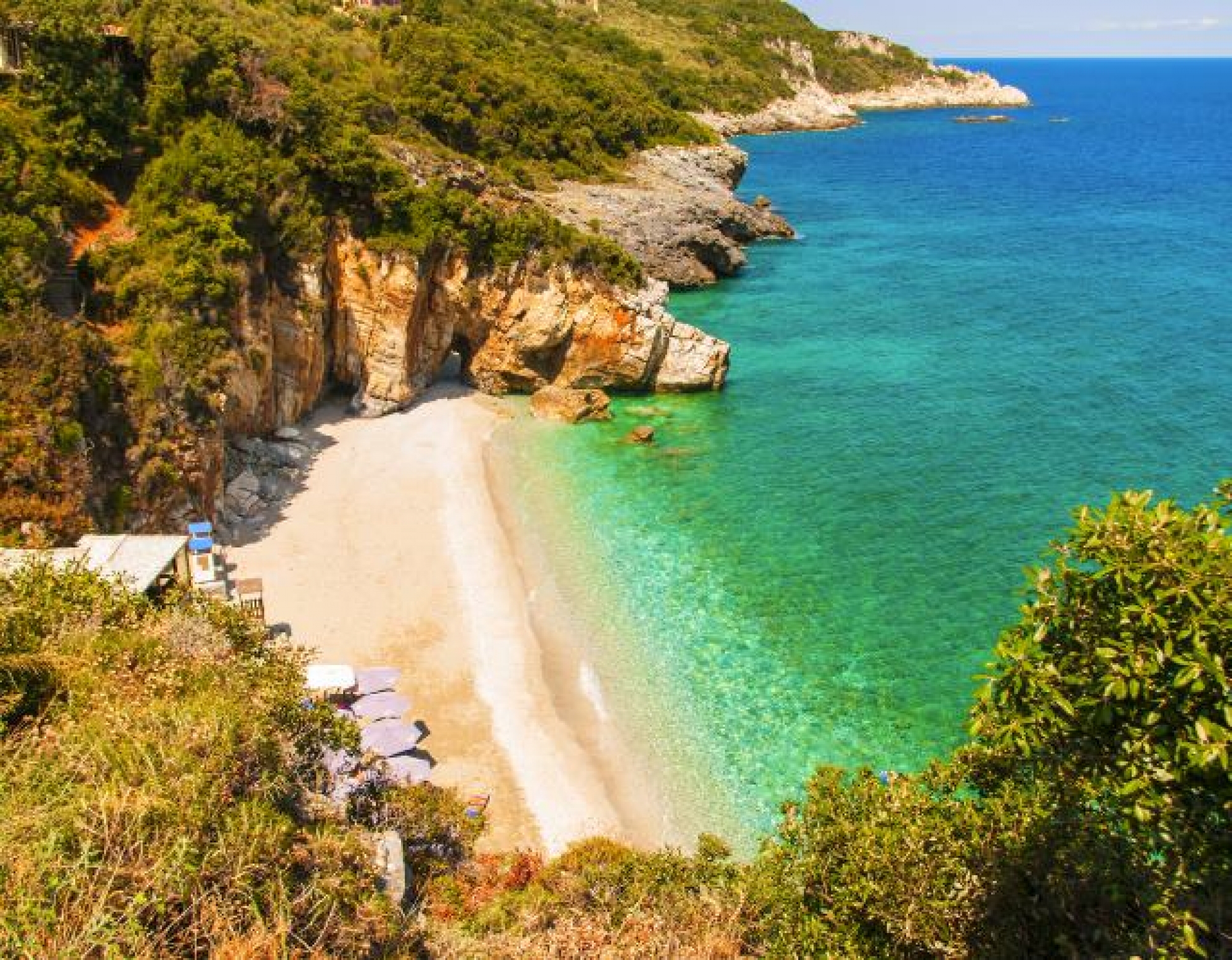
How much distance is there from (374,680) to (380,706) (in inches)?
32.5

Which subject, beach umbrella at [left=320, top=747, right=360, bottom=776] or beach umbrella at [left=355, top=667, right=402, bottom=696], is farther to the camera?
beach umbrella at [left=355, top=667, right=402, bottom=696]

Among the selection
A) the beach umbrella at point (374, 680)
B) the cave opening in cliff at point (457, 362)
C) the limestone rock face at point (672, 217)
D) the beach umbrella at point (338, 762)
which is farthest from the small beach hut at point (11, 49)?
the beach umbrella at point (338, 762)

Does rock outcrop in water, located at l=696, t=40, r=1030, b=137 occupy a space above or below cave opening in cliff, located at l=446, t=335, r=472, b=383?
above

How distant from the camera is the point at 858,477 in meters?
31.2

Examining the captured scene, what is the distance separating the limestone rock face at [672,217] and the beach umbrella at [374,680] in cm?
2918

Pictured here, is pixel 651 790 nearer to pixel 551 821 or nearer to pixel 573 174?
pixel 551 821

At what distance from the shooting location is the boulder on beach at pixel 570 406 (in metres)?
35.0

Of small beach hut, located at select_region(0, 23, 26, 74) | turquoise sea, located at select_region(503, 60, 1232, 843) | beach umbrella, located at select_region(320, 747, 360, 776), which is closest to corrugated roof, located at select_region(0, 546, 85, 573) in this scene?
beach umbrella, located at select_region(320, 747, 360, 776)

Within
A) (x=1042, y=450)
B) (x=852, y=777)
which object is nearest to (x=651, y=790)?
(x=852, y=777)

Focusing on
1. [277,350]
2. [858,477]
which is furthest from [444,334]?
[858,477]

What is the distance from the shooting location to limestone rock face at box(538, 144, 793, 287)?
5041 centimetres

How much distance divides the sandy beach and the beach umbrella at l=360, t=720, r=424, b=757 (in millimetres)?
721

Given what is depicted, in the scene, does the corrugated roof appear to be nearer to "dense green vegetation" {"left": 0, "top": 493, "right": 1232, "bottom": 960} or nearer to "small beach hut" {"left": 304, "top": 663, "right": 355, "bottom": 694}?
"dense green vegetation" {"left": 0, "top": 493, "right": 1232, "bottom": 960}

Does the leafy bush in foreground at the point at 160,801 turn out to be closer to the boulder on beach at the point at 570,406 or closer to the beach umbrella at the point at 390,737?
the beach umbrella at the point at 390,737
